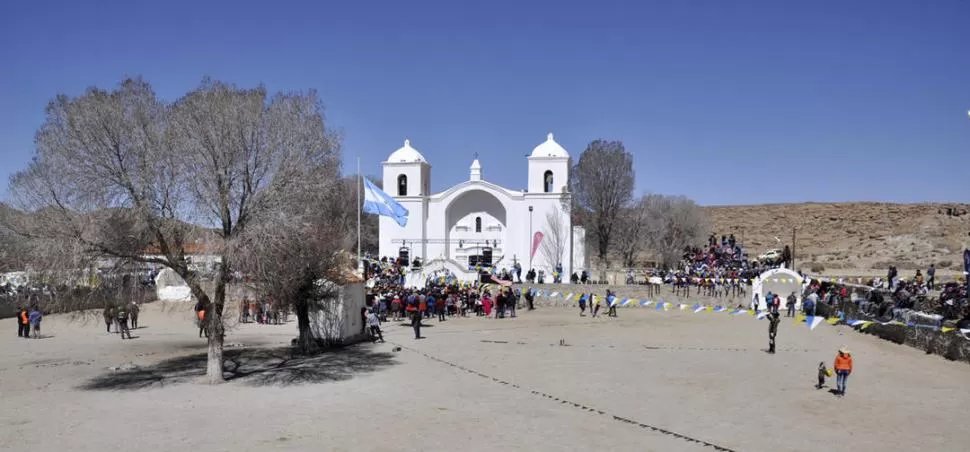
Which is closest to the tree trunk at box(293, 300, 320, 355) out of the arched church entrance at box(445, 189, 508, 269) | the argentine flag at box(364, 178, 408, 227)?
the argentine flag at box(364, 178, 408, 227)

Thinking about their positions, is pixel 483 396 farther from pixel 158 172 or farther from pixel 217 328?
pixel 158 172

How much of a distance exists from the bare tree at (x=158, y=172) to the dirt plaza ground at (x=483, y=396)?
326 centimetres

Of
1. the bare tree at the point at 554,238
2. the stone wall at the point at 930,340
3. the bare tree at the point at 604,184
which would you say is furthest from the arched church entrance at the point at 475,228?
the stone wall at the point at 930,340

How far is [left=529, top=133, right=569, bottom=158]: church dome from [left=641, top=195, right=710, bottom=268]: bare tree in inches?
827

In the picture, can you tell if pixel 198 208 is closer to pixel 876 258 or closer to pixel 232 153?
pixel 232 153

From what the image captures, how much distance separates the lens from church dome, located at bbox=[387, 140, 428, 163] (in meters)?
57.5

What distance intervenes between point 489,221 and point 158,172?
4232cm

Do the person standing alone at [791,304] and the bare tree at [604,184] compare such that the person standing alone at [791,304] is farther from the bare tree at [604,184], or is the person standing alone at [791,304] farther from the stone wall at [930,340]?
the bare tree at [604,184]

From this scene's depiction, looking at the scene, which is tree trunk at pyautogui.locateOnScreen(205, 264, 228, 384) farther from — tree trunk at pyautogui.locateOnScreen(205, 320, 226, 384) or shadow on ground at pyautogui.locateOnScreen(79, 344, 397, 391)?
shadow on ground at pyautogui.locateOnScreen(79, 344, 397, 391)

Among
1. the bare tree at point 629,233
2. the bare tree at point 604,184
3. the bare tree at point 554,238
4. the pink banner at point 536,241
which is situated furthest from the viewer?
the bare tree at point 629,233

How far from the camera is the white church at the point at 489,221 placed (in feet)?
178

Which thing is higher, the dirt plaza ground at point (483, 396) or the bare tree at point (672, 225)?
the bare tree at point (672, 225)

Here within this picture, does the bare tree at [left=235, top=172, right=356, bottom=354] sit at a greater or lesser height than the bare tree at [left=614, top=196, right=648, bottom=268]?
lesser

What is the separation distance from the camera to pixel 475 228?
57.4 m
